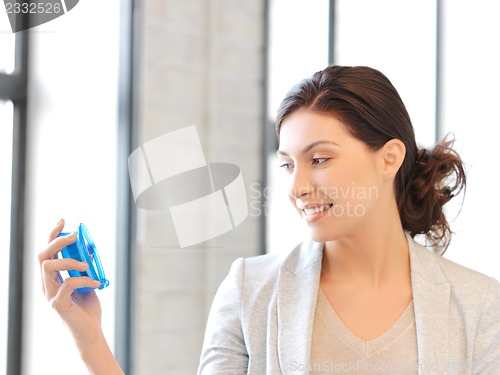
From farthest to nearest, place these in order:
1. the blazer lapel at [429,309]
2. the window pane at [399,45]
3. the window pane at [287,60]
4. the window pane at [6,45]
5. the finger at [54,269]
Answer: the window pane at [399,45]
the window pane at [287,60]
the window pane at [6,45]
the blazer lapel at [429,309]
the finger at [54,269]

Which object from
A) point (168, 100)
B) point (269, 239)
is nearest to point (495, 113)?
point (269, 239)

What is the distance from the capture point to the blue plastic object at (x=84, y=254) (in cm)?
102

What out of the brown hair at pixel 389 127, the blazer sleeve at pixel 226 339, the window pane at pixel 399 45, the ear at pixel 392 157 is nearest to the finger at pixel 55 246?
the blazer sleeve at pixel 226 339

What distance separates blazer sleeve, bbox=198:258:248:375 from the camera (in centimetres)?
119

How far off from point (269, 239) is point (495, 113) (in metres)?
1.08

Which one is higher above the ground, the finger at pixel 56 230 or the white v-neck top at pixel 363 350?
the finger at pixel 56 230

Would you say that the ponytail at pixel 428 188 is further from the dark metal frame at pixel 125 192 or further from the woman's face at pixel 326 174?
the dark metal frame at pixel 125 192

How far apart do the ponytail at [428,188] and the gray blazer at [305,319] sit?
8 centimetres

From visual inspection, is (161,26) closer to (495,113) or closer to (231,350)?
(231,350)

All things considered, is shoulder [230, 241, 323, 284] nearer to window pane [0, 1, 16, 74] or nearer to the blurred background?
the blurred background

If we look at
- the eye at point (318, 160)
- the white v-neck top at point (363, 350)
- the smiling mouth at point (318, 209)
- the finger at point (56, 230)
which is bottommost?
the white v-neck top at point (363, 350)

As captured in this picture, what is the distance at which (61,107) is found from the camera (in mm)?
1471

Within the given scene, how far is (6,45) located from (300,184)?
69 cm

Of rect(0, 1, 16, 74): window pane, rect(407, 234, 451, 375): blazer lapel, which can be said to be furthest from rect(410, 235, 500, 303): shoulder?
rect(0, 1, 16, 74): window pane
